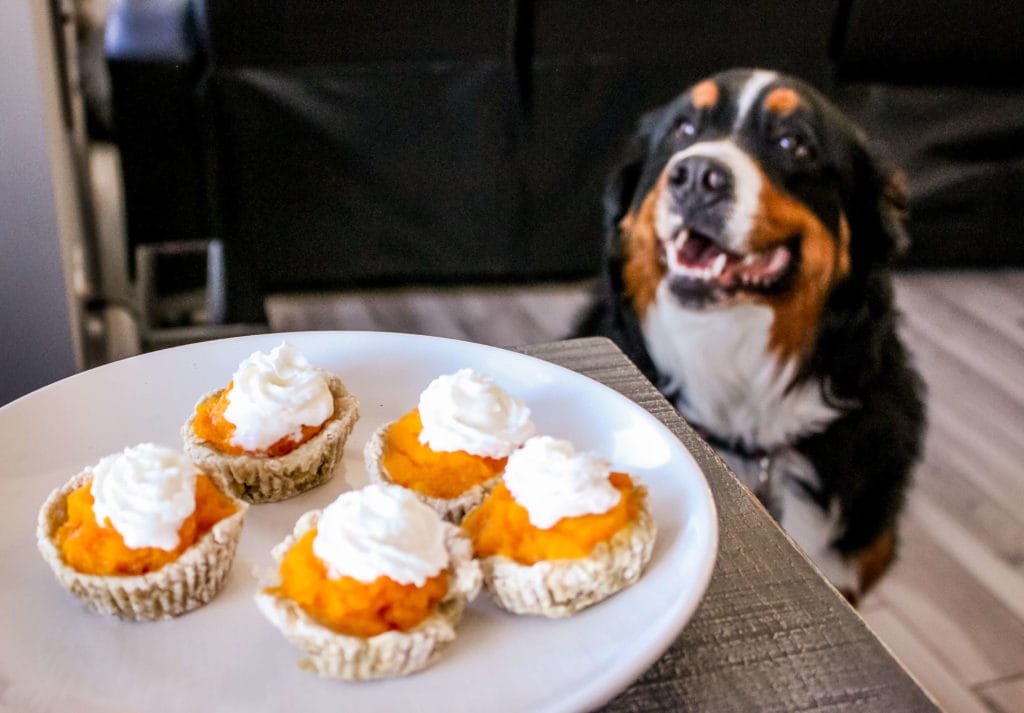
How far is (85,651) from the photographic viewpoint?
22.8 inches

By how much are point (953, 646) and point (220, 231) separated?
59.6 inches

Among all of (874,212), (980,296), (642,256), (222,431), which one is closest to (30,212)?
(222,431)

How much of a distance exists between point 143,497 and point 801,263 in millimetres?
1193

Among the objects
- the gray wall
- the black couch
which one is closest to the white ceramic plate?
the gray wall

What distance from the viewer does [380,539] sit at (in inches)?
22.5

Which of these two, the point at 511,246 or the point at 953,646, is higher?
the point at 511,246

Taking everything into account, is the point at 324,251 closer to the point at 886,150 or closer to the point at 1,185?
the point at 1,185

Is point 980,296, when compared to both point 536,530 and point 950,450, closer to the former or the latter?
point 950,450

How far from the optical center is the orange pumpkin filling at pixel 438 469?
27.8 inches

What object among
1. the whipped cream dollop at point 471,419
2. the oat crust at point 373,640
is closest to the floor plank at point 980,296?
the whipped cream dollop at point 471,419

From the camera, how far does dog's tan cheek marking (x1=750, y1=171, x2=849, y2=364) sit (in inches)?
58.6

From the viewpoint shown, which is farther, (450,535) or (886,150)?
(886,150)

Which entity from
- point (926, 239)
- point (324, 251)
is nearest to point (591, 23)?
point (324, 251)

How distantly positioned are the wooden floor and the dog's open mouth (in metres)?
0.46
